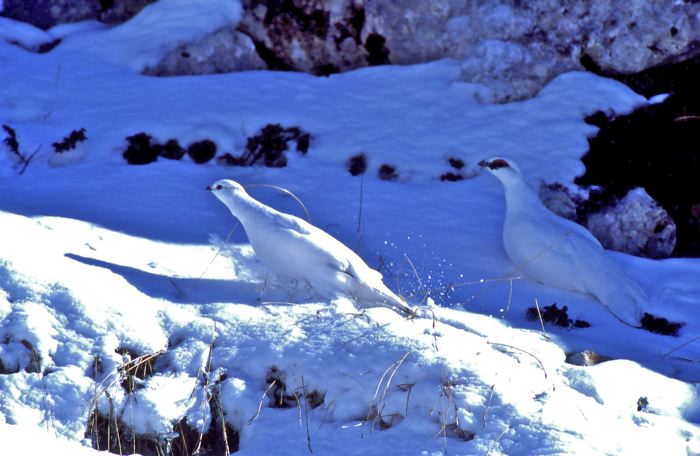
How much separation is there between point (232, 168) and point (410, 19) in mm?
2063

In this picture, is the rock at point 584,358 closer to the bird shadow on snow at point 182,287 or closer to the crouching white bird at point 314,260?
the crouching white bird at point 314,260

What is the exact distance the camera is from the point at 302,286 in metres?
4.72

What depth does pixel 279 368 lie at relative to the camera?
3.92 m

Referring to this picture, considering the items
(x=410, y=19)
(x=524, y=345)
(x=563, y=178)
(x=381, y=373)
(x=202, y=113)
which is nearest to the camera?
(x=381, y=373)

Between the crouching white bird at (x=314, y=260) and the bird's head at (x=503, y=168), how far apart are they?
1.53m

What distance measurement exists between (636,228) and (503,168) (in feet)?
3.46

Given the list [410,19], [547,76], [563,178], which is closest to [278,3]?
[410,19]

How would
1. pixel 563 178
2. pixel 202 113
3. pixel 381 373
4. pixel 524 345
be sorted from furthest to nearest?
pixel 202 113, pixel 563 178, pixel 524 345, pixel 381 373

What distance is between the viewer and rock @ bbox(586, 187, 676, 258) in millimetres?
6234

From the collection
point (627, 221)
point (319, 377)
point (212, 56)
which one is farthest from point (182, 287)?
point (212, 56)

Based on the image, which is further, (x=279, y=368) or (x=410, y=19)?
(x=410, y=19)

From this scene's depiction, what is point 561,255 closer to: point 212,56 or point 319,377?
point 319,377

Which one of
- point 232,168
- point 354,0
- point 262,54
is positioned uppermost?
point 354,0

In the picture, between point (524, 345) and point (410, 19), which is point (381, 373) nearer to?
point (524, 345)
